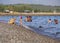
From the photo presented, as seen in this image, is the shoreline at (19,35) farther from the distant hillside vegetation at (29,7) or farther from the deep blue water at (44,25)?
the distant hillside vegetation at (29,7)

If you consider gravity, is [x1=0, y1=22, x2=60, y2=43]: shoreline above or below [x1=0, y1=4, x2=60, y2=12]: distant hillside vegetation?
below

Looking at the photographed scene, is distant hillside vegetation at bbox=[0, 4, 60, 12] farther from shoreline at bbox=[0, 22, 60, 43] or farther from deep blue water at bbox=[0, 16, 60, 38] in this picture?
shoreline at bbox=[0, 22, 60, 43]

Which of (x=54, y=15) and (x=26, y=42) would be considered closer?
(x=26, y=42)

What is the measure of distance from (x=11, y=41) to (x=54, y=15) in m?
1.57

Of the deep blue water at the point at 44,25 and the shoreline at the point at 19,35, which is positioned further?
the deep blue water at the point at 44,25

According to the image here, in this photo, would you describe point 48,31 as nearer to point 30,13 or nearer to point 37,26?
point 37,26

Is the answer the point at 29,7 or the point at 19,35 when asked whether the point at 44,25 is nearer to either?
the point at 29,7

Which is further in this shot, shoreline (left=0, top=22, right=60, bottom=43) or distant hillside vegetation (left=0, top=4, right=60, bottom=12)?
distant hillside vegetation (left=0, top=4, right=60, bottom=12)

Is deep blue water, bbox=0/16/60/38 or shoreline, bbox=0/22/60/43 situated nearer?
shoreline, bbox=0/22/60/43

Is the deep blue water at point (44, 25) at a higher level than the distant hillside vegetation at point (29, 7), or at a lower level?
lower

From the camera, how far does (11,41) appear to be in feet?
14.3

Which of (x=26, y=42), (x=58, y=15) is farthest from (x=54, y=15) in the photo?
(x=26, y=42)

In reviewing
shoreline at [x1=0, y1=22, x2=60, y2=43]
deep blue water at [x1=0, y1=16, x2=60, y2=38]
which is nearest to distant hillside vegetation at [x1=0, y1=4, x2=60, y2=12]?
deep blue water at [x1=0, y1=16, x2=60, y2=38]

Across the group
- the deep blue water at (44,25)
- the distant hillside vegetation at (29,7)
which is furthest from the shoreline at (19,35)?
the distant hillside vegetation at (29,7)
